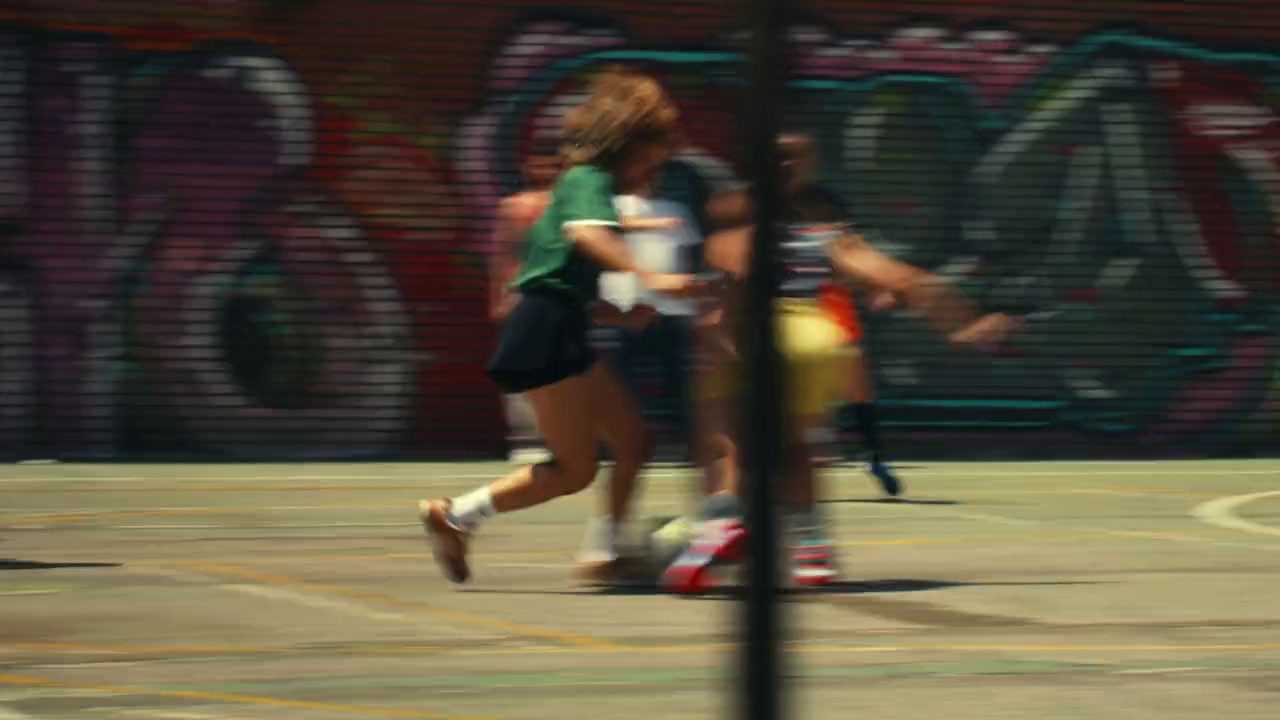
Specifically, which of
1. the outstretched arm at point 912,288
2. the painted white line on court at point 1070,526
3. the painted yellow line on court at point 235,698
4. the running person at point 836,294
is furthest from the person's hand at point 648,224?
the painted white line on court at point 1070,526

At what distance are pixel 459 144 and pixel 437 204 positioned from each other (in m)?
0.46

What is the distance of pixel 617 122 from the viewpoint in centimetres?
805

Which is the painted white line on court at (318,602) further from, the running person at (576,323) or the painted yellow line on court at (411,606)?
the running person at (576,323)

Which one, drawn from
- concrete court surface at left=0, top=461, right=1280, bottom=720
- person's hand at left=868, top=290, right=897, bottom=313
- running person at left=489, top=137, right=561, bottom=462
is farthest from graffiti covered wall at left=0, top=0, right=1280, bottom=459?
person's hand at left=868, top=290, right=897, bottom=313

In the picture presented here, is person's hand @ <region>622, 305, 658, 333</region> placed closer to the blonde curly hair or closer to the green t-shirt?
the green t-shirt

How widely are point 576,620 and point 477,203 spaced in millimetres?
9636

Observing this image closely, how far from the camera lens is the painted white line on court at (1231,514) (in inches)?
446

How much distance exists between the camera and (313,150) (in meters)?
16.7

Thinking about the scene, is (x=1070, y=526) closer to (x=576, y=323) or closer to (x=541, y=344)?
(x=576, y=323)

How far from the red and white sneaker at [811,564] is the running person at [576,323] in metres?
0.64

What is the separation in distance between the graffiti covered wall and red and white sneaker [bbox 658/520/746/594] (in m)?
8.88

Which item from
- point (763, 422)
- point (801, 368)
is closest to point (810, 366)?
point (801, 368)

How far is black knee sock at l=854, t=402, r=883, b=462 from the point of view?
12.6 metres

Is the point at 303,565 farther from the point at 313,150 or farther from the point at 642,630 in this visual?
the point at 313,150
